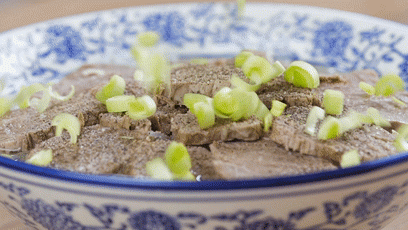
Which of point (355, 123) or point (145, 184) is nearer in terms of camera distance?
point (145, 184)

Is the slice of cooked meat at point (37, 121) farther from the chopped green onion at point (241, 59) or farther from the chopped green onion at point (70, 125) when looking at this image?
the chopped green onion at point (241, 59)

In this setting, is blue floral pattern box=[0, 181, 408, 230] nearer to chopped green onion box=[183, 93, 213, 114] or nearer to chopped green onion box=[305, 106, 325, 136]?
chopped green onion box=[305, 106, 325, 136]

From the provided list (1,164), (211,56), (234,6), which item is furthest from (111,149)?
(234,6)

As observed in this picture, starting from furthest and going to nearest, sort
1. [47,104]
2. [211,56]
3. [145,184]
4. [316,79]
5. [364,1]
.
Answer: [364,1] → [211,56] → [47,104] → [316,79] → [145,184]

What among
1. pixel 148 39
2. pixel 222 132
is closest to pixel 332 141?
pixel 222 132

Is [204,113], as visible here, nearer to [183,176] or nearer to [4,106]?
[183,176]

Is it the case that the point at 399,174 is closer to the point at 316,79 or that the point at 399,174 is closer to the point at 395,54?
the point at 316,79
